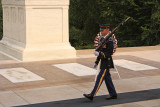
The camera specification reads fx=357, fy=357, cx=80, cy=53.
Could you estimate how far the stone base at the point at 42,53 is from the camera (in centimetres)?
1194

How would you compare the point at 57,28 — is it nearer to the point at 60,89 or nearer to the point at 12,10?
the point at 12,10

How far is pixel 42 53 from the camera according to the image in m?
12.1

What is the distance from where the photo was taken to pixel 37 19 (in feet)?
39.9

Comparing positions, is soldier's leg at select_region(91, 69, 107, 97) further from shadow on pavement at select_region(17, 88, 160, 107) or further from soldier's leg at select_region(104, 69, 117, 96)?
shadow on pavement at select_region(17, 88, 160, 107)

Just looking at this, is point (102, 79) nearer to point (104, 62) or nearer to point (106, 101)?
point (104, 62)

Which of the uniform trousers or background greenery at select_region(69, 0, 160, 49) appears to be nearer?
the uniform trousers

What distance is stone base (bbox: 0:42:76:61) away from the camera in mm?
11938

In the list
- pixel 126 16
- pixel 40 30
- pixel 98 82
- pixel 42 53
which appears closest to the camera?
pixel 98 82

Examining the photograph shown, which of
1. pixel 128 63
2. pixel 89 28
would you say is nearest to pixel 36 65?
pixel 128 63

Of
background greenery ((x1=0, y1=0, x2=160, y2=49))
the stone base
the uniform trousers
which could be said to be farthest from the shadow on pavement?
background greenery ((x1=0, y1=0, x2=160, y2=49))

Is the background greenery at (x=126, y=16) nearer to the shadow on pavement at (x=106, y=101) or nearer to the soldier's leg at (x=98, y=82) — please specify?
the shadow on pavement at (x=106, y=101)

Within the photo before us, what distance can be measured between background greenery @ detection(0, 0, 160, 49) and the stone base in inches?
468

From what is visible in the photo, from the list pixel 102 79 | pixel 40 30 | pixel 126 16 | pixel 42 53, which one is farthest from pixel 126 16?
pixel 102 79

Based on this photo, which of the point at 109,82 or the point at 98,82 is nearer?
the point at 98,82
